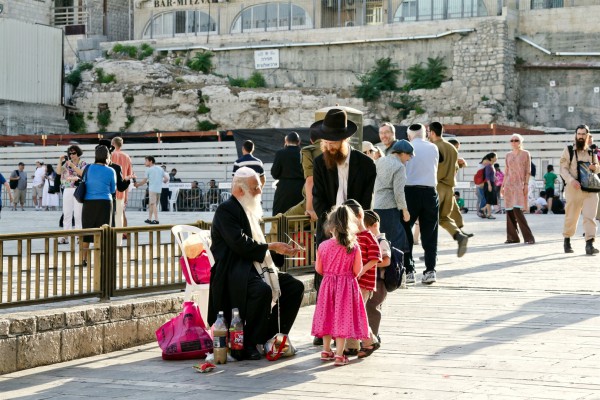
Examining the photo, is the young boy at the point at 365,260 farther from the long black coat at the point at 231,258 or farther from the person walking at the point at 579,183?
the person walking at the point at 579,183

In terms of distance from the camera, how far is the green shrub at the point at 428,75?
157ft

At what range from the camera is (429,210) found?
38.9ft

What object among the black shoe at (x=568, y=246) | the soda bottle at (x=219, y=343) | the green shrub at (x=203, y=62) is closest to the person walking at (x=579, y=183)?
the black shoe at (x=568, y=246)

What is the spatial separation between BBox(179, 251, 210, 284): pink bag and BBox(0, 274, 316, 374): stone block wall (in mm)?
576

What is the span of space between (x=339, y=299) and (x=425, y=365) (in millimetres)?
765

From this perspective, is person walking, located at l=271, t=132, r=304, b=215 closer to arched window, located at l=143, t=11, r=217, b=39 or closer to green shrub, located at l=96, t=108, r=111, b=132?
green shrub, located at l=96, t=108, r=111, b=132

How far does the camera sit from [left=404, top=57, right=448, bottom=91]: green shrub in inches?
1890

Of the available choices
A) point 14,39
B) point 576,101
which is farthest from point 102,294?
point 14,39

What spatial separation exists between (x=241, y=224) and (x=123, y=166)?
8650mm

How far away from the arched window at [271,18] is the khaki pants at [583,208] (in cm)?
3883

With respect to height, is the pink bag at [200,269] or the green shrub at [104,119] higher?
the green shrub at [104,119]

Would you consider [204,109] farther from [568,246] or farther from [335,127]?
[335,127]

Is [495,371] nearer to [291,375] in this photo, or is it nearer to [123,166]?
[291,375]

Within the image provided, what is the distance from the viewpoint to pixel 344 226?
292 inches
